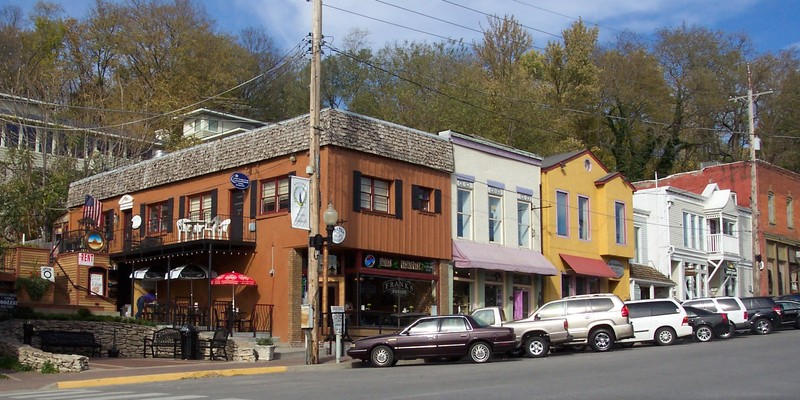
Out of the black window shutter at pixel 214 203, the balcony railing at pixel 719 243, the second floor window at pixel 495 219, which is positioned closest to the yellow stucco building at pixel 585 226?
the second floor window at pixel 495 219

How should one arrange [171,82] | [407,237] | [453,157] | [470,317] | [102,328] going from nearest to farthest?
[470,317], [102,328], [407,237], [453,157], [171,82]

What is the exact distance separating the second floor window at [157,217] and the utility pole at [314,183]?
12.7 m

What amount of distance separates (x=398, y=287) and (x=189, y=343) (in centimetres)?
818

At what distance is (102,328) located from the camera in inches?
1097

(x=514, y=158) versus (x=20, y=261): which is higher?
(x=514, y=158)

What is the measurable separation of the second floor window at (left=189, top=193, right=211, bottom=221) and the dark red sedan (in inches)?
482

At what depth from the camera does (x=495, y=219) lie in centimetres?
3516

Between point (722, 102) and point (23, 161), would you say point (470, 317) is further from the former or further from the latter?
point (722, 102)

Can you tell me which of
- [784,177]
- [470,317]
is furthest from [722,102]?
[470,317]

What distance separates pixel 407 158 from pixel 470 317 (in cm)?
882

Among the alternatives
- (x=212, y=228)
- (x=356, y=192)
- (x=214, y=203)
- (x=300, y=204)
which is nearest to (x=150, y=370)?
(x=300, y=204)

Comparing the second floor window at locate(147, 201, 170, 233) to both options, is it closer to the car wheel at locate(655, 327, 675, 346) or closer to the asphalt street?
the asphalt street

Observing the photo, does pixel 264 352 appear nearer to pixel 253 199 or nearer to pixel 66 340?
pixel 66 340

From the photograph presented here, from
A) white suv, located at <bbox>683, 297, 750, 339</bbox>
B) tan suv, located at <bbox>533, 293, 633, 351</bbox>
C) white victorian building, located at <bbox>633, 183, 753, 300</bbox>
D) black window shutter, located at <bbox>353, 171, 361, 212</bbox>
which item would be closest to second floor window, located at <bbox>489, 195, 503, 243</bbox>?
black window shutter, located at <bbox>353, 171, 361, 212</bbox>
